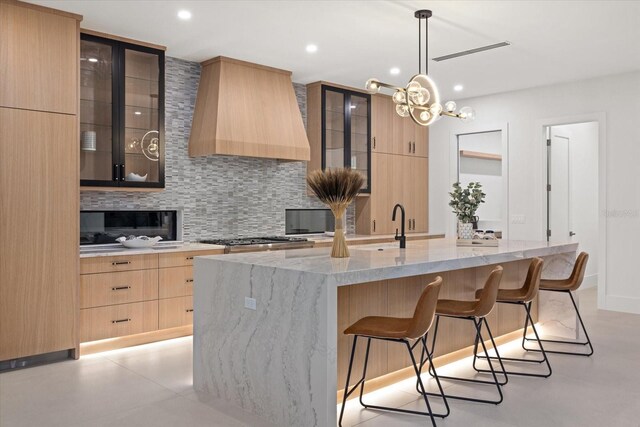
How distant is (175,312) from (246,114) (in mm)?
2174

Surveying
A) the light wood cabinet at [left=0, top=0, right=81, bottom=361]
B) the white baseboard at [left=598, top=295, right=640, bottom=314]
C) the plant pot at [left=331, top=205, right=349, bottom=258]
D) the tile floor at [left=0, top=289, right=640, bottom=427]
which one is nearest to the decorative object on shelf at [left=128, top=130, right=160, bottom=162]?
the light wood cabinet at [left=0, top=0, right=81, bottom=361]

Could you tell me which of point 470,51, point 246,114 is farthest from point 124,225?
point 470,51

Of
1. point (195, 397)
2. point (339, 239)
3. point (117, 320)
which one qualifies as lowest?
point (195, 397)

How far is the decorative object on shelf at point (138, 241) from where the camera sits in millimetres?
4984

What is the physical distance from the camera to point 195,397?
352cm

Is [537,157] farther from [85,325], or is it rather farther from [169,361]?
[85,325]

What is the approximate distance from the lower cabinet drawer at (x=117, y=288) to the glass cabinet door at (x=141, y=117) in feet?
3.09

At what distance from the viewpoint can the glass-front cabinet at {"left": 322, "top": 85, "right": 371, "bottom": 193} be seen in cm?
681

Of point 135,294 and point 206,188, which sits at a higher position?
point 206,188

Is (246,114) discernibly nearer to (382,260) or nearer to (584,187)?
(382,260)

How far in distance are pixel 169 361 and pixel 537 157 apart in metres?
5.35

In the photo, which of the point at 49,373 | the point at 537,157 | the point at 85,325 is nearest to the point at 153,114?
the point at 85,325

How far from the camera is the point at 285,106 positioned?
6137mm

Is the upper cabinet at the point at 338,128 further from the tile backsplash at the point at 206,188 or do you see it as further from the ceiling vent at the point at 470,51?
the ceiling vent at the point at 470,51
